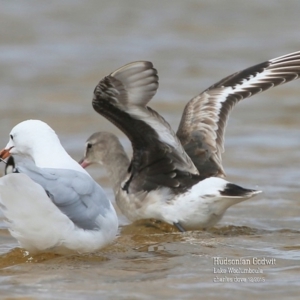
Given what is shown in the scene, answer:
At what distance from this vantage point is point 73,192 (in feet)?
17.6

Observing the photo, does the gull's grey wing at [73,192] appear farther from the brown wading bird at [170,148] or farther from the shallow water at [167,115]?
the brown wading bird at [170,148]

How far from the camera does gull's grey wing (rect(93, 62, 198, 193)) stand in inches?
238

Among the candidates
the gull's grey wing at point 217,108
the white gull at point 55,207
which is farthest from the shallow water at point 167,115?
the gull's grey wing at point 217,108

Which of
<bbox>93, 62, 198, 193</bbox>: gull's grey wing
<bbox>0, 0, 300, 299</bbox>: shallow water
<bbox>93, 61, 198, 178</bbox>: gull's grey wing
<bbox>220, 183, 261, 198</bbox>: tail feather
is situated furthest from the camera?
<bbox>220, 183, 261, 198</bbox>: tail feather

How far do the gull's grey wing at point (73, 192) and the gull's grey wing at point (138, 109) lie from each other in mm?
734

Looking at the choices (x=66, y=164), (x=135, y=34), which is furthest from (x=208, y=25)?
(x=66, y=164)

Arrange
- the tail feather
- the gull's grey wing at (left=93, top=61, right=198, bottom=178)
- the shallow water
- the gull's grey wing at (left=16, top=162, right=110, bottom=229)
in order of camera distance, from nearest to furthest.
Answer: the shallow water
the gull's grey wing at (left=16, top=162, right=110, bottom=229)
the gull's grey wing at (left=93, top=61, right=198, bottom=178)
the tail feather

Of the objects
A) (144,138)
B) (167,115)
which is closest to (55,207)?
(144,138)

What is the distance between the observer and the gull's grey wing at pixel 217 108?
7.36 metres

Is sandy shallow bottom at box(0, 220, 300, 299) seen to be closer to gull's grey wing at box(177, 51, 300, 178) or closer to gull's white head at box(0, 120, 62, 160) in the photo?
gull's white head at box(0, 120, 62, 160)

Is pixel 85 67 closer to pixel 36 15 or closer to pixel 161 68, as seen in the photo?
pixel 161 68

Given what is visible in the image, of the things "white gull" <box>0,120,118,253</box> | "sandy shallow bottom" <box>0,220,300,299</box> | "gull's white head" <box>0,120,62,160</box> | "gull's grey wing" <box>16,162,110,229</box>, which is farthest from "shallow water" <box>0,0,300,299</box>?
"gull's white head" <box>0,120,62,160</box>

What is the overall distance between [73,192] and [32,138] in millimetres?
816

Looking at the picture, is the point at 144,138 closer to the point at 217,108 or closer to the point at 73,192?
the point at 217,108
